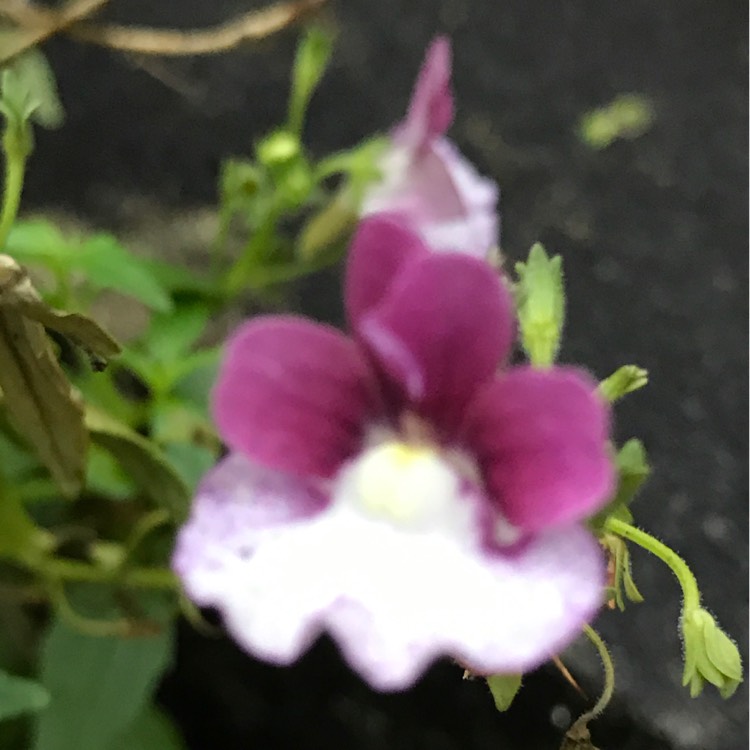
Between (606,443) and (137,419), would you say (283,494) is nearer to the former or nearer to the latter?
(606,443)

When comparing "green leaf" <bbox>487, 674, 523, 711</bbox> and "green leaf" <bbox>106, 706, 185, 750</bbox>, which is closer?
"green leaf" <bbox>487, 674, 523, 711</bbox>

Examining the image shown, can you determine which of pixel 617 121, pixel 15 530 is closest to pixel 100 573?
pixel 15 530

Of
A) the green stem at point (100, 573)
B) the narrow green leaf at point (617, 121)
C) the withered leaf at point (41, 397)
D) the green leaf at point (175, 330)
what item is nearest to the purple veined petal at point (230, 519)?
the withered leaf at point (41, 397)

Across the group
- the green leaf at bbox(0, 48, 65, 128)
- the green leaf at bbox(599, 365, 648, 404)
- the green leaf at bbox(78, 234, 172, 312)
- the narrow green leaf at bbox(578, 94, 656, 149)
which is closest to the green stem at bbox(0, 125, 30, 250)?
the green leaf at bbox(0, 48, 65, 128)

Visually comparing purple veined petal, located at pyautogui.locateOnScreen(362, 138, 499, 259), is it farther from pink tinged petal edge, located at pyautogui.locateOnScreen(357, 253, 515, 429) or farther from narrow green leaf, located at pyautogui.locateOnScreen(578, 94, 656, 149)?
narrow green leaf, located at pyautogui.locateOnScreen(578, 94, 656, 149)

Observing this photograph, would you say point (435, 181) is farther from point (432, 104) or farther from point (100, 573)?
point (100, 573)

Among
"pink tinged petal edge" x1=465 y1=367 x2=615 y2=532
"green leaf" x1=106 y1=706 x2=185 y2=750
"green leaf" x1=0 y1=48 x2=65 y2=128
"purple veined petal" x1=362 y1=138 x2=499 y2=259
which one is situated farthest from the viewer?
"green leaf" x1=106 y1=706 x2=185 y2=750
